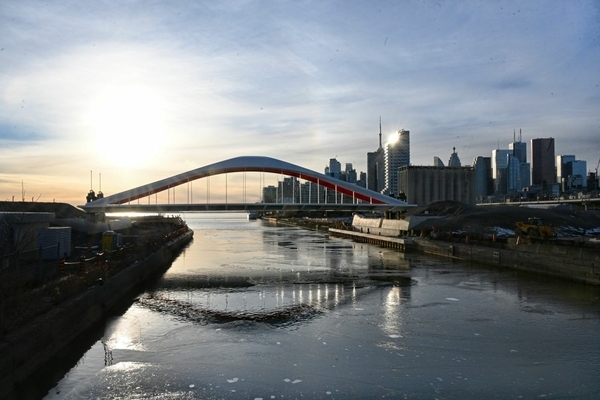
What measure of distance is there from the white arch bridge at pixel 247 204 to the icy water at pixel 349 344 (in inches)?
1543

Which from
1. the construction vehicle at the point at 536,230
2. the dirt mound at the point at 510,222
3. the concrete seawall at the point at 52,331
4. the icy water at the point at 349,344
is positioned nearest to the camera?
the concrete seawall at the point at 52,331

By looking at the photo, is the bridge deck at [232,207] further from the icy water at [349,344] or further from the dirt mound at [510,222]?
the icy water at [349,344]

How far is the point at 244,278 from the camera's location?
2922 centimetres

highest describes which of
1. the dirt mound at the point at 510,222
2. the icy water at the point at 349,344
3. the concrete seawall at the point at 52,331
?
the dirt mound at the point at 510,222

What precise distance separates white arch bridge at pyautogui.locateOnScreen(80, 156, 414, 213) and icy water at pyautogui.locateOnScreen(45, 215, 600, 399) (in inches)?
1543

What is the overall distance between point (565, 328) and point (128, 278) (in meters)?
18.4

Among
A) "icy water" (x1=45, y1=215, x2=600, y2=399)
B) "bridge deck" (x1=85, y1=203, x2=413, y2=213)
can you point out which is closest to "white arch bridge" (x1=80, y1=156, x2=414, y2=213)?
"bridge deck" (x1=85, y1=203, x2=413, y2=213)

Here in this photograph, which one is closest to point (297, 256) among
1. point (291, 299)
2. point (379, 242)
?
point (379, 242)

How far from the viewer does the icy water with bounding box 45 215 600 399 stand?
1102cm

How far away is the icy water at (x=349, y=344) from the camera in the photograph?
1102 centimetres

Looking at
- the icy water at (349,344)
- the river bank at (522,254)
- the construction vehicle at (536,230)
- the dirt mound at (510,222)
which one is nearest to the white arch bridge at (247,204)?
the dirt mound at (510,222)

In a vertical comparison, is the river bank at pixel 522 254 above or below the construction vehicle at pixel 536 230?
below

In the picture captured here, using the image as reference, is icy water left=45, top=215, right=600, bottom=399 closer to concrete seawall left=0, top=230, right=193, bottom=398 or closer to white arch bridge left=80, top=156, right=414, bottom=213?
concrete seawall left=0, top=230, right=193, bottom=398

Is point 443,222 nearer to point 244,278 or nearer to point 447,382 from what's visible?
point 244,278
